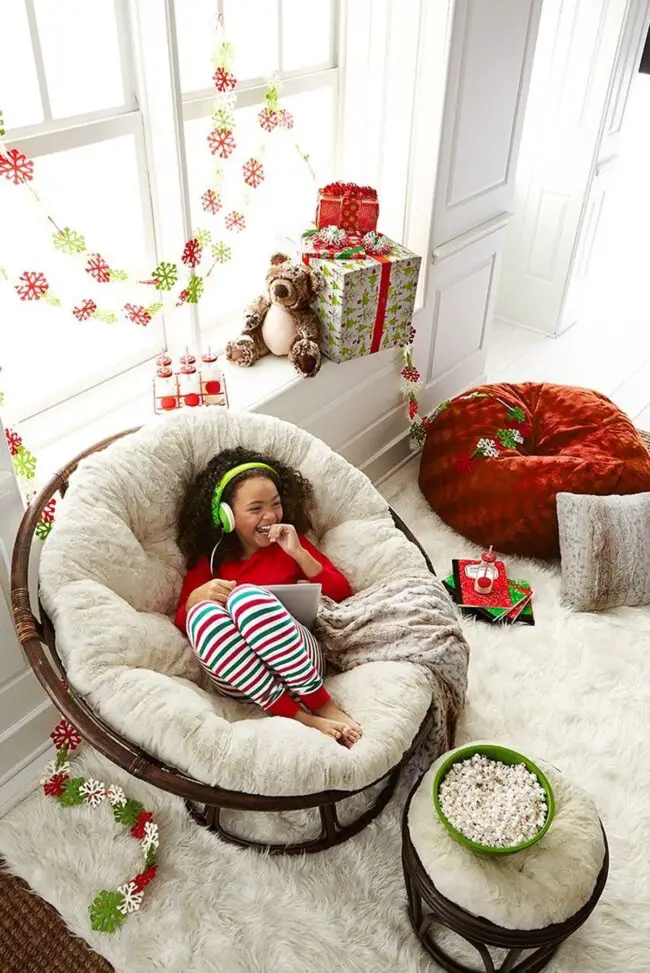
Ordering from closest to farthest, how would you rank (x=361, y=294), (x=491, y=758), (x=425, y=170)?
(x=491, y=758) → (x=361, y=294) → (x=425, y=170)

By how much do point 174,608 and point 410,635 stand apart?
0.58 m

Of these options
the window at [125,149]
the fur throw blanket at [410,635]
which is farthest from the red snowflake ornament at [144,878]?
the window at [125,149]

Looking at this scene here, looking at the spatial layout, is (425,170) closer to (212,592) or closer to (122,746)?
(212,592)

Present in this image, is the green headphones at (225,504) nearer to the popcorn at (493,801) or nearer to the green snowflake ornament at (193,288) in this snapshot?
the green snowflake ornament at (193,288)

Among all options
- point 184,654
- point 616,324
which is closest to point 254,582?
point 184,654

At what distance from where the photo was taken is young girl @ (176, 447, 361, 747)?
68.1 inches

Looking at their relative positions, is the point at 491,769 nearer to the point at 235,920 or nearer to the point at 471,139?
the point at 235,920

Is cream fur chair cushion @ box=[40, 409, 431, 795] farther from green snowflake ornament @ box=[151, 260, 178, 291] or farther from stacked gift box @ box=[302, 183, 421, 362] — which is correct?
stacked gift box @ box=[302, 183, 421, 362]

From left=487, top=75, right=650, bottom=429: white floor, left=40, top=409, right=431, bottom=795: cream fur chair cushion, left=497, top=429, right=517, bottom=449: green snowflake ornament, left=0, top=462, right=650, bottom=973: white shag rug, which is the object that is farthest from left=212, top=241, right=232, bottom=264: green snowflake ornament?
left=487, top=75, right=650, bottom=429: white floor

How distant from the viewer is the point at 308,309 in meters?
2.51

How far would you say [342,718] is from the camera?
1737mm

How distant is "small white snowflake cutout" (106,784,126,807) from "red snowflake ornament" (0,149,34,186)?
142cm

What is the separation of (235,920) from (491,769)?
671 mm

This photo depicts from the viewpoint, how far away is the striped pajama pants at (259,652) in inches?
67.9
